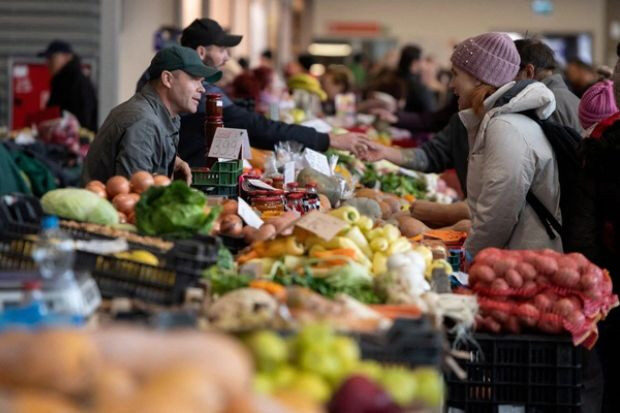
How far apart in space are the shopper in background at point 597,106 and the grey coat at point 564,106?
43 centimetres

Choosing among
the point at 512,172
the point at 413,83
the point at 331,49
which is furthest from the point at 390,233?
the point at 331,49

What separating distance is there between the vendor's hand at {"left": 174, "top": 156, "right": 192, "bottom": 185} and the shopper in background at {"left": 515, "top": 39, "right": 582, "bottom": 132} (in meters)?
1.87

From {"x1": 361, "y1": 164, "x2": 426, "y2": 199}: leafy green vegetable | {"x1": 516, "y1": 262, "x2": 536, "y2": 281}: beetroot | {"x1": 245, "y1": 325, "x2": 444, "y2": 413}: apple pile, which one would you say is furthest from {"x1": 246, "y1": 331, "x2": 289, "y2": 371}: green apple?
{"x1": 361, "y1": 164, "x2": 426, "y2": 199}: leafy green vegetable

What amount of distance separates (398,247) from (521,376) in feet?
2.32

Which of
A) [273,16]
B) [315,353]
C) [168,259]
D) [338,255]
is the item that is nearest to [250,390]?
[315,353]

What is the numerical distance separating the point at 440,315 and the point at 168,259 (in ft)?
2.83

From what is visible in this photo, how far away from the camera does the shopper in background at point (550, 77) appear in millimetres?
6270

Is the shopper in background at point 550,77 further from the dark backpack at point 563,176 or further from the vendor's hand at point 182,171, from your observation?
the vendor's hand at point 182,171

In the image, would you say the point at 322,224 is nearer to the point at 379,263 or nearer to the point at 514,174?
the point at 379,263

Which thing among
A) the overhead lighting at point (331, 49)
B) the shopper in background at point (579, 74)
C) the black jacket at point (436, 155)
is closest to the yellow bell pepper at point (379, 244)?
the black jacket at point (436, 155)

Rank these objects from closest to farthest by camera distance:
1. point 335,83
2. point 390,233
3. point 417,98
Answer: point 390,233 < point 417,98 < point 335,83

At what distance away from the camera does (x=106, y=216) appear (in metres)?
4.01

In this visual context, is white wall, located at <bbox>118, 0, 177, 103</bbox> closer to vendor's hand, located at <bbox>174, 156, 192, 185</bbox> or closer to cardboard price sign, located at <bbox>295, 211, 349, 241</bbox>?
vendor's hand, located at <bbox>174, 156, 192, 185</bbox>

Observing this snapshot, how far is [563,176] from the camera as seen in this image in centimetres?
521
